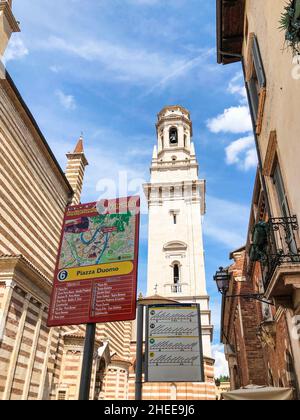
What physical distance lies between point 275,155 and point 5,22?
42.1ft

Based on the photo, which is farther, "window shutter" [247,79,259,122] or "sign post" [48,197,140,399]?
"window shutter" [247,79,259,122]

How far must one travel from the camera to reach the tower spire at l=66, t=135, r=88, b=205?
21605 millimetres

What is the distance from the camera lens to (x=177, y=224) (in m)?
39.1

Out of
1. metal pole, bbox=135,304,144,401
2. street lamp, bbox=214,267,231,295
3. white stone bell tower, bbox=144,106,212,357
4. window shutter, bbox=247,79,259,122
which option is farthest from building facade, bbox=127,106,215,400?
metal pole, bbox=135,304,144,401

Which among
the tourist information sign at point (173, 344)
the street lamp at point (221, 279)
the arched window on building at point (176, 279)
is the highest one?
the arched window on building at point (176, 279)

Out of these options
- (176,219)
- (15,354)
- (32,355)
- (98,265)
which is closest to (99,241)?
(98,265)

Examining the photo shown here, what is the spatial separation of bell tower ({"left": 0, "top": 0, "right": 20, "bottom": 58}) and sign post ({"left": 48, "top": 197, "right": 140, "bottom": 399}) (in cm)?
1187

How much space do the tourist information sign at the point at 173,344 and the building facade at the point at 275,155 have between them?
167 centimetres

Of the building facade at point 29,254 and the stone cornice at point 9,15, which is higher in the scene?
the stone cornice at point 9,15

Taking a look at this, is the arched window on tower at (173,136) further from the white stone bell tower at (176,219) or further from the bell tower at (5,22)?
the bell tower at (5,22)

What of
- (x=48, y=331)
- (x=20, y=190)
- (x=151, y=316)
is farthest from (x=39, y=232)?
(x=151, y=316)

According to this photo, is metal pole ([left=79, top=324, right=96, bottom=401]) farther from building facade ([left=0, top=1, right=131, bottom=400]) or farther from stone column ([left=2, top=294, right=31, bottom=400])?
stone column ([left=2, top=294, right=31, bottom=400])

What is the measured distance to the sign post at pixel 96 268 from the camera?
15.3ft

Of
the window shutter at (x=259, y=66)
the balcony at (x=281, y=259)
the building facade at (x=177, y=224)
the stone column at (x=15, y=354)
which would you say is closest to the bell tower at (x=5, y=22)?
the stone column at (x=15, y=354)
